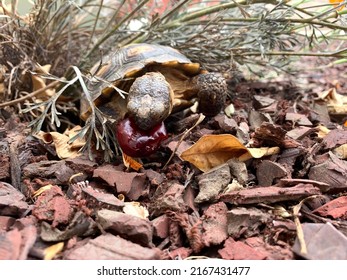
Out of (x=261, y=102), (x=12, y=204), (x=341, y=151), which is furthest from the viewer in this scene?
(x=261, y=102)

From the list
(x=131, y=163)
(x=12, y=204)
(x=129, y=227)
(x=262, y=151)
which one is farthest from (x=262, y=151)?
(x=12, y=204)

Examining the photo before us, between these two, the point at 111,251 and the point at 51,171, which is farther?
the point at 51,171

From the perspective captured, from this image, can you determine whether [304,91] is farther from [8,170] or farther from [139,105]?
[8,170]

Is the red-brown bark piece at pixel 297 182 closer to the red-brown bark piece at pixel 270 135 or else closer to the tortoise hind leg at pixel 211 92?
the red-brown bark piece at pixel 270 135

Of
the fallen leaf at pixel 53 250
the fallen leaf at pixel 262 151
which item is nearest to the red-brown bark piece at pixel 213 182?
the fallen leaf at pixel 262 151

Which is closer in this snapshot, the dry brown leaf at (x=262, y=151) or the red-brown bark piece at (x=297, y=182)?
the red-brown bark piece at (x=297, y=182)

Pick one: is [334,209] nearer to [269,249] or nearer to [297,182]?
[297,182]
